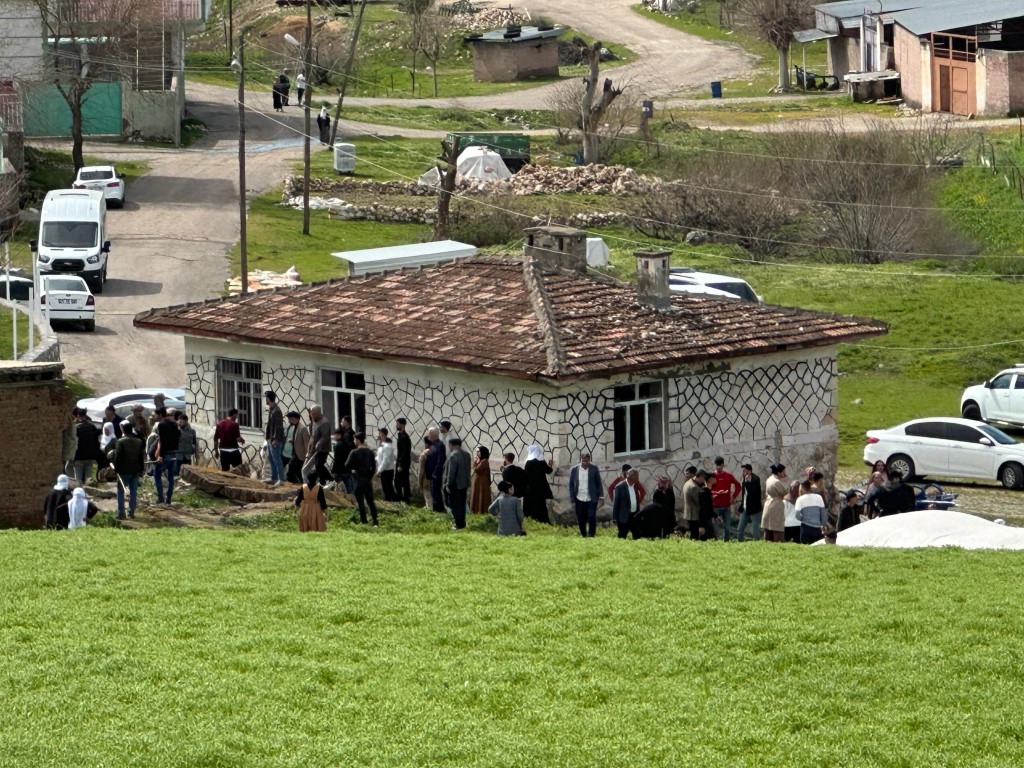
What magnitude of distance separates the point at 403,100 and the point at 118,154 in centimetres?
1888

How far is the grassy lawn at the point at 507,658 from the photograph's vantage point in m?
14.0

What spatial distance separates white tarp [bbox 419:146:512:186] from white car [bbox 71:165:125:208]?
1037 centimetres

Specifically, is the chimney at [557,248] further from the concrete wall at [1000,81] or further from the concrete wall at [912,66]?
the concrete wall at [912,66]

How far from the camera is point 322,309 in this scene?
33.8 m

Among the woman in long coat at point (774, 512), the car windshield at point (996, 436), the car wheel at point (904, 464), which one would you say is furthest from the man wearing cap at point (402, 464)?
the car windshield at point (996, 436)

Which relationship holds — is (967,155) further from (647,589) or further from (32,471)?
(647,589)

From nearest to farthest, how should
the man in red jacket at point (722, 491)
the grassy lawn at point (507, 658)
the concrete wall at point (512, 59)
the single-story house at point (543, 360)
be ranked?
the grassy lawn at point (507, 658) < the man in red jacket at point (722, 491) < the single-story house at point (543, 360) < the concrete wall at point (512, 59)

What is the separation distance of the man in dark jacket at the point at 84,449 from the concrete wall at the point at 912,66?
54.5 m

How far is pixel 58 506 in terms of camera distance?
82.3ft

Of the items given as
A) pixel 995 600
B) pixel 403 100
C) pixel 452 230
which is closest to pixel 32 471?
pixel 995 600

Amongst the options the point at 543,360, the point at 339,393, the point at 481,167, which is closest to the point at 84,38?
the point at 481,167

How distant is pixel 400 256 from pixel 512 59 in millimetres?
52238

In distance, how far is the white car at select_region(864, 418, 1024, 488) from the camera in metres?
37.1

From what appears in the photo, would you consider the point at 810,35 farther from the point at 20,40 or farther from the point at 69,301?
the point at 69,301
